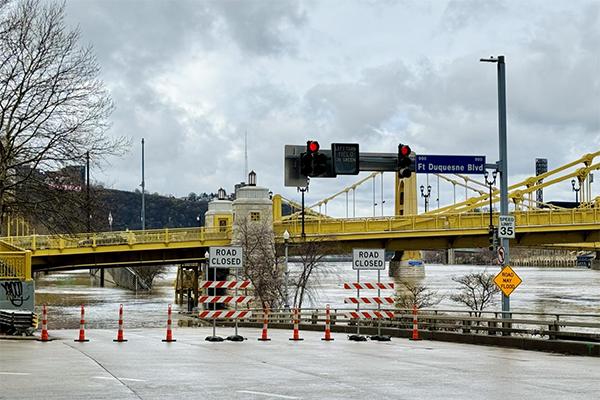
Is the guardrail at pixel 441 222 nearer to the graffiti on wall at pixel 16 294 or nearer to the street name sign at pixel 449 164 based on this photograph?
the graffiti on wall at pixel 16 294

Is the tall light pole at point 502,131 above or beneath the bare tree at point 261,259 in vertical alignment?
above

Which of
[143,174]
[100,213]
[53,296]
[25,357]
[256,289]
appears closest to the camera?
[25,357]

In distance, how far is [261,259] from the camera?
2272 inches

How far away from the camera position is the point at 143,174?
118 metres

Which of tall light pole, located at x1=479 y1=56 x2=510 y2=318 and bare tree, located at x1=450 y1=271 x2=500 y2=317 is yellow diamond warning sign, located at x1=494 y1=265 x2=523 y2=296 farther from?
bare tree, located at x1=450 y1=271 x2=500 y2=317

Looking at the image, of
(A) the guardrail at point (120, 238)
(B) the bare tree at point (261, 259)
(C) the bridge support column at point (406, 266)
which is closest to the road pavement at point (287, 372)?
(B) the bare tree at point (261, 259)

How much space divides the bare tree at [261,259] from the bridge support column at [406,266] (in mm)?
43866

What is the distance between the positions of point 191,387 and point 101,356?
22.0ft

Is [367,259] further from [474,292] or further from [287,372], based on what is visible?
[474,292]

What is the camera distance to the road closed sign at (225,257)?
90.0 feet

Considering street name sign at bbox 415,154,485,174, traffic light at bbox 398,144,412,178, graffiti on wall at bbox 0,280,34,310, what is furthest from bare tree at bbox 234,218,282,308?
traffic light at bbox 398,144,412,178

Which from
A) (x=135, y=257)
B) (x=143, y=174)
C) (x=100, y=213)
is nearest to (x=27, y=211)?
(x=100, y=213)

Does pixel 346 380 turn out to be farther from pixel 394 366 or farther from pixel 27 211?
Result: pixel 27 211

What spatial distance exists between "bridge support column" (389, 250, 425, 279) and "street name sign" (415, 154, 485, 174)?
76.4 m
